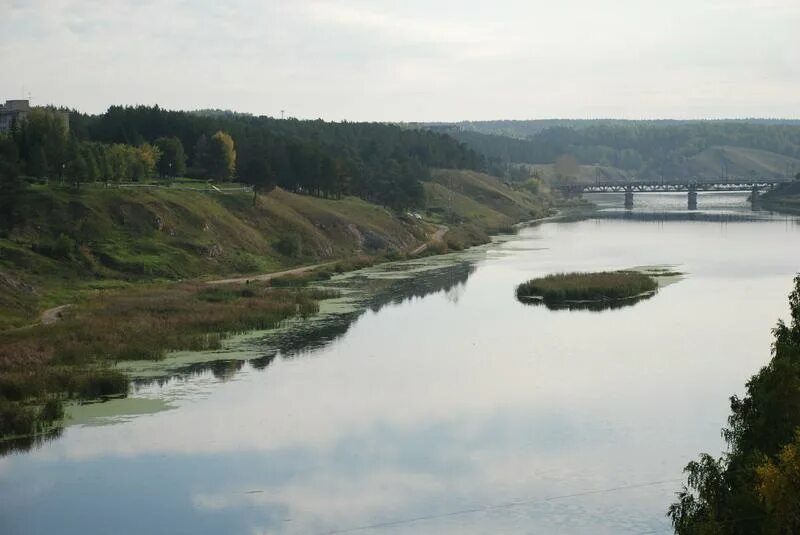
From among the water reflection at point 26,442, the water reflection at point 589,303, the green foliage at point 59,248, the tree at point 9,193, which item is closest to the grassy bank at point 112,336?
the water reflection at point 26,442

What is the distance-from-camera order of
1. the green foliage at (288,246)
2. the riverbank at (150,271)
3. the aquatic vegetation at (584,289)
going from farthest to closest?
the green foliage at (288,246), the aquatic vegetation at (584,289), the riverbank at (150,271)

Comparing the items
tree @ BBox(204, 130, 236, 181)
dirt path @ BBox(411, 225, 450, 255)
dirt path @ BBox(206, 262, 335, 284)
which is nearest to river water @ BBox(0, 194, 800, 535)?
dirt path @ BBox(206, 262, 335, 284)

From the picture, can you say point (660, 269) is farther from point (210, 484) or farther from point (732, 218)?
point (732, 218)

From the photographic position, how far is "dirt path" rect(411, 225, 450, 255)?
129625 millimetres

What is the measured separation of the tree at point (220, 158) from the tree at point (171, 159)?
10.6 ft

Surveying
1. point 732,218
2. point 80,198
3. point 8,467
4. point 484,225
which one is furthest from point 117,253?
point 732,218

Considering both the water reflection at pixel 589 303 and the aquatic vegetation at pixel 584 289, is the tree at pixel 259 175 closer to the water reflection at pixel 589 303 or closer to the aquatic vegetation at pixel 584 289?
the aquatic vegetation at pixel 584 289

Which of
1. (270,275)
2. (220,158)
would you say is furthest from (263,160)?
(270,275)

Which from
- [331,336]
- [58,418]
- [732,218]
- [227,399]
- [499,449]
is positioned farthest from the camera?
[732,218]

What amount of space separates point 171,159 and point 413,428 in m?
90.4

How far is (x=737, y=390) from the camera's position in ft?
176

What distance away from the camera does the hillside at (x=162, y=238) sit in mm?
83250

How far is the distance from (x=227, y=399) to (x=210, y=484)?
12.3 m

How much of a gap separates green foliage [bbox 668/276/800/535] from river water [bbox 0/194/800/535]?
7297mm
